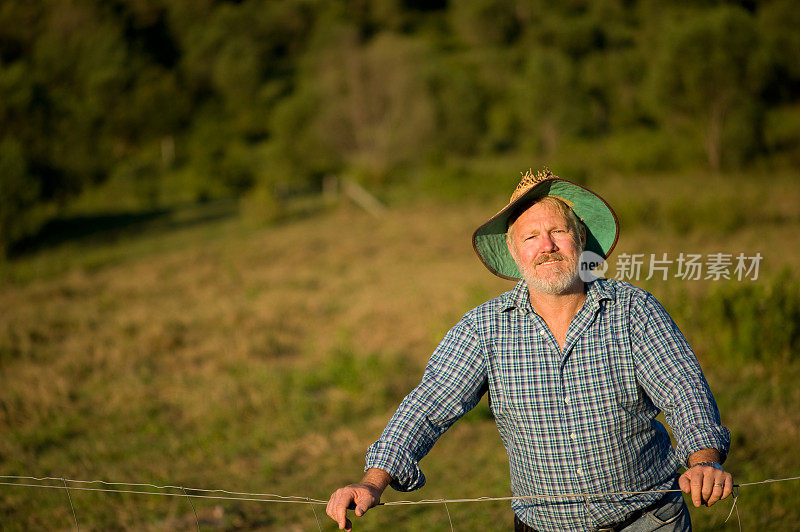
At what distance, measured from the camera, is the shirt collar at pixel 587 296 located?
1953 mm

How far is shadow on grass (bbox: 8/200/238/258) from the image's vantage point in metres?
17.4

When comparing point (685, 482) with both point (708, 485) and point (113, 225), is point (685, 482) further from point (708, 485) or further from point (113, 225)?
point (113, 225)

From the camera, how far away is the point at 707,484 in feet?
5.26

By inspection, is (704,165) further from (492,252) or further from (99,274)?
(492,252)

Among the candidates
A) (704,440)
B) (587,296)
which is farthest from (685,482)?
(587,296)

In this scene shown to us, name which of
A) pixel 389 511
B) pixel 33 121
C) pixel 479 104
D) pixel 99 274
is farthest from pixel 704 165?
pixel 389 511

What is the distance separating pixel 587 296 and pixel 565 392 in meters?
0.28

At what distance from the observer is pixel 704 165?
2266cm

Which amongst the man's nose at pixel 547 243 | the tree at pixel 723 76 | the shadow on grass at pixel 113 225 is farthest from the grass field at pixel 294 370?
the tree at pixel 723 76

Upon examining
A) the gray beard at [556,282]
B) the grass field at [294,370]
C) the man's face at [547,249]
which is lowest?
the grass field at [294,370]

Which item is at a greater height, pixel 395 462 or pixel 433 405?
pixel 433 405

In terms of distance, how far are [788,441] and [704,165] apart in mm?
20061

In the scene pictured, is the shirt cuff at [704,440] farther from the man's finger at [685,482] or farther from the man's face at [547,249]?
the man's face at [547,249]

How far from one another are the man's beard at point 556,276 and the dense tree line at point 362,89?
54.6ft
